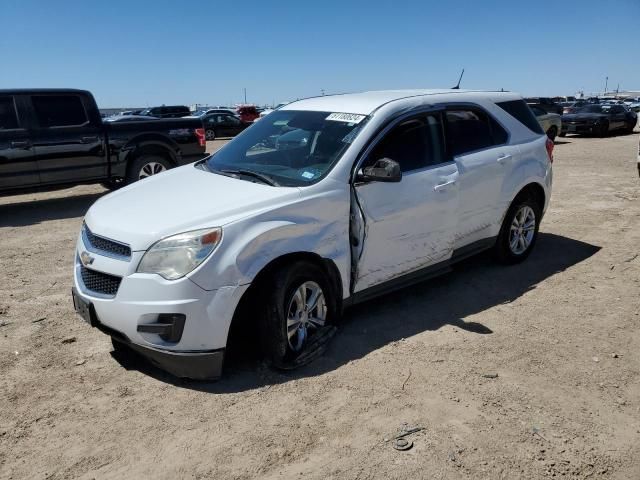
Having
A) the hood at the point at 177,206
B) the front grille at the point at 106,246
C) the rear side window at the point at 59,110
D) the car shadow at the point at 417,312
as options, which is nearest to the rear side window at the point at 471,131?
the car shadow at the point at 417,312

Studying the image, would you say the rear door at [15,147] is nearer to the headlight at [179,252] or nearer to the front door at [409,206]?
the headlight at [179,252]

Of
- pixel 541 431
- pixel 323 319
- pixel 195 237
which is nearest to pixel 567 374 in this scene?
pixel 541 431

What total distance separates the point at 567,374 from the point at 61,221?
23.7 ft

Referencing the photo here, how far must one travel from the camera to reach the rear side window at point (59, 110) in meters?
8.45

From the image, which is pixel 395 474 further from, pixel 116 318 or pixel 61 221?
pixel 61 221

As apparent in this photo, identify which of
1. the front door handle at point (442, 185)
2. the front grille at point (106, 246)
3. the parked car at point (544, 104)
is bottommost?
the front grille at point (106, 246)

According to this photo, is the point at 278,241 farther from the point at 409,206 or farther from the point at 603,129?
the point at 603,129

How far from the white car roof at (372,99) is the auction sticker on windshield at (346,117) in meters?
0.04

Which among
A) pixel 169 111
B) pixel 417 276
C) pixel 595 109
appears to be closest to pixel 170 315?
pixel 417 276

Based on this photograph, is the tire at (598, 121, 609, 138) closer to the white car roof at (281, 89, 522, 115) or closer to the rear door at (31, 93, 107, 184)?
the white car roof at (281, 89, 522, 115)

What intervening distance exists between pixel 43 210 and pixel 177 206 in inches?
261

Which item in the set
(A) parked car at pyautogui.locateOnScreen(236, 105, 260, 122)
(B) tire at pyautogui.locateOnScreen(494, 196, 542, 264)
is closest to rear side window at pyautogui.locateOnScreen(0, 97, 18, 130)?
(B) tire at pyautogui.locateOnScreen(494, 196, 542, 264)

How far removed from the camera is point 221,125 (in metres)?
27.3

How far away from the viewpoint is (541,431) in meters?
2.96
